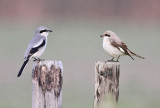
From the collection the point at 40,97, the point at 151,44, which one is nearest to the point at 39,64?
the point at 40,97

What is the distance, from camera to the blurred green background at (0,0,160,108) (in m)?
14.7

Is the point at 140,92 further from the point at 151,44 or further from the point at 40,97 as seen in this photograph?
the point at 151,44

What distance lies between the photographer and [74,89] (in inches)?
624

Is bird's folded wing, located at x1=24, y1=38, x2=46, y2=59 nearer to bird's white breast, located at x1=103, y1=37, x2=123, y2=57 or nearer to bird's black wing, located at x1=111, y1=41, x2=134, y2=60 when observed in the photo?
bird's white breast, located at x1=103, y1=37, x2=123, y2=57

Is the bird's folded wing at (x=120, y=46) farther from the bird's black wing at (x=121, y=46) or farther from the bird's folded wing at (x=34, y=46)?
the bird's folded wing at (x=34, y=46)

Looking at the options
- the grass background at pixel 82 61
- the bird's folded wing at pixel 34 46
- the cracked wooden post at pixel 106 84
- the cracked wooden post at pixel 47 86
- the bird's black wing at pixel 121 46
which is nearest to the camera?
the cracked wooden post at pixel 47 86

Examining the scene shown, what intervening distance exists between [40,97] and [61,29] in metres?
28.4

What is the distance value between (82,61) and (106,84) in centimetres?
1446

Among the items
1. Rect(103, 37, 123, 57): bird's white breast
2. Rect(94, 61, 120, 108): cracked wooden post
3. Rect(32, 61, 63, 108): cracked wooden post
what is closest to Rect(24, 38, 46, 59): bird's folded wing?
Rect(103, 37, 123, 57): bird's white breast

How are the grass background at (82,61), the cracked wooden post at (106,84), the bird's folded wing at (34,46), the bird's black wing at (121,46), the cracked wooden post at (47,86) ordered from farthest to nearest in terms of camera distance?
the grass background at (82,61), the bird's black wing at (121,46), the bird's folded wing at (34,46), the cracked wooden post at (106,84), the cracked wooden post at (47,86)

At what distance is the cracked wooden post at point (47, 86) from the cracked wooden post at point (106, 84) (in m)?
0.55

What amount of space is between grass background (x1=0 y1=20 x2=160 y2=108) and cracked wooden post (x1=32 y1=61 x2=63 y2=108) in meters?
0.68

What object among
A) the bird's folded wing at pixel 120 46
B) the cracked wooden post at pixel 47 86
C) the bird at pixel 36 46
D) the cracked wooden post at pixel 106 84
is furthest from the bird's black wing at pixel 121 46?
the cracked wooden post at pixel 47 86

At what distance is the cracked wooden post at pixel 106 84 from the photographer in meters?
7.96
